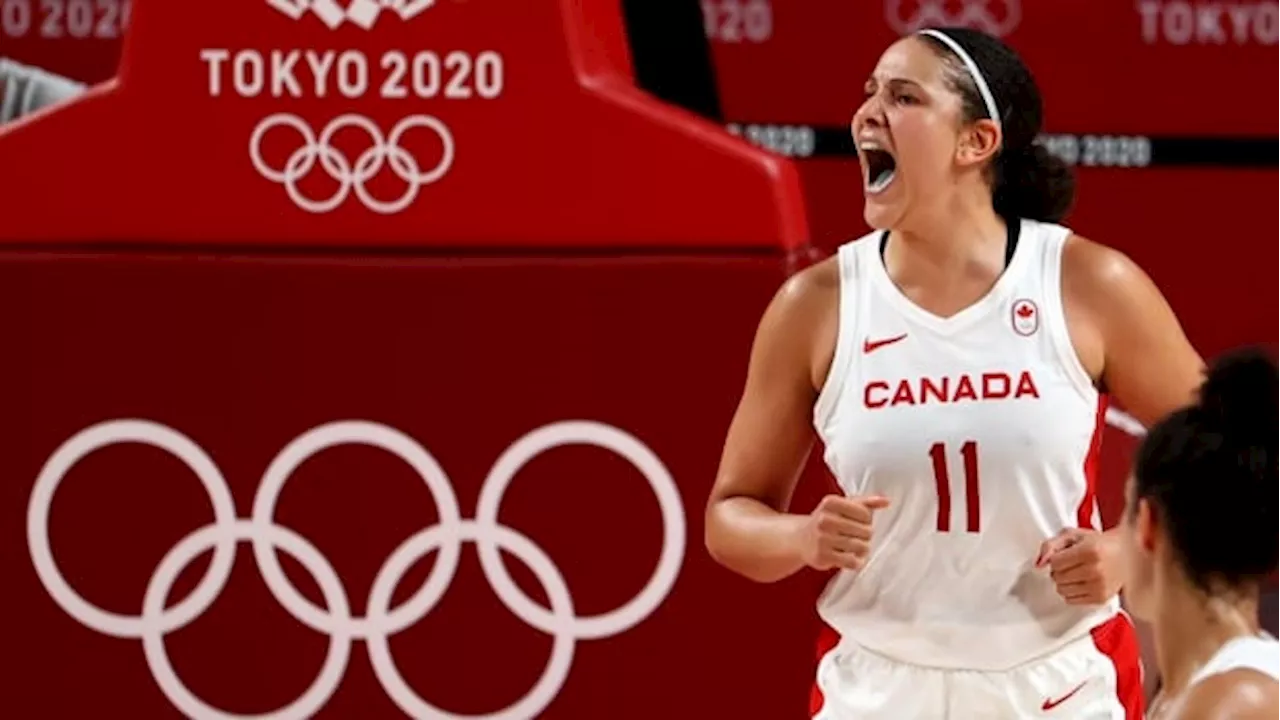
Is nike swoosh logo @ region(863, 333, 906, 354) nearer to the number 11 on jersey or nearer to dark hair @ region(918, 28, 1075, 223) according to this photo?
the number 11 on jersey

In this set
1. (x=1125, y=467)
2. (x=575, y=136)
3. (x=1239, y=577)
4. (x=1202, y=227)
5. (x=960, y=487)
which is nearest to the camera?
(x=1239, y=577)

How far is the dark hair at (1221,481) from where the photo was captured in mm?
2469

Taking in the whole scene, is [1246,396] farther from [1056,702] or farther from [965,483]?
[1056,702]

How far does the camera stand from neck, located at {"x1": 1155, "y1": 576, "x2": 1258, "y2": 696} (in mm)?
2492

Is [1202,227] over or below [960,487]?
below

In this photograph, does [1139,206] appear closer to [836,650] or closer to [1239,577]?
[836,650]

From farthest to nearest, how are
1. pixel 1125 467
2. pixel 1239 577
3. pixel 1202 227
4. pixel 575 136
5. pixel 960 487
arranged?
pixel 1202 227 → pixel 1125 467 → pixel 575 136 → pixel 960 487 → pixel 1239 577

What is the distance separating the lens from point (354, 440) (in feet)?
13.3

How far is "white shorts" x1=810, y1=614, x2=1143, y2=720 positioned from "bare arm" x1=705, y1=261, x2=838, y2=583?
17 centimetres

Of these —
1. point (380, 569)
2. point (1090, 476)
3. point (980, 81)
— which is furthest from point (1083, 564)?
point (380, 569)

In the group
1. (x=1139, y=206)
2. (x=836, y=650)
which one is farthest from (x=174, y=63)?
(x=1139, y=206)

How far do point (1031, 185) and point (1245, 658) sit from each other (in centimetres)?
111

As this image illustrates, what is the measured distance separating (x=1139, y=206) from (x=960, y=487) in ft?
12.6

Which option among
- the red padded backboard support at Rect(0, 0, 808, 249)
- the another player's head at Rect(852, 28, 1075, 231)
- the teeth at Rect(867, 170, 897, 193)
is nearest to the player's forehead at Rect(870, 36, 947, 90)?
the another player's head at Rect(852, 28, 1075, 231)
